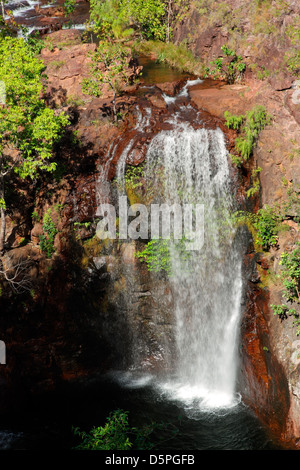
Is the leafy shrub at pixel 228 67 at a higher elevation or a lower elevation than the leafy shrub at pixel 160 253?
higher

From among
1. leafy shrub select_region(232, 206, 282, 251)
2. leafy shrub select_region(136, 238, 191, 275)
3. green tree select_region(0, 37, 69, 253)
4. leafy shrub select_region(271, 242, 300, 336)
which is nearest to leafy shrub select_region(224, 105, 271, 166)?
leafy shrub select_region(232, 206, 282, 251)

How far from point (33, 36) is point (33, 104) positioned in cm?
1065

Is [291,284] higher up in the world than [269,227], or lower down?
lower down

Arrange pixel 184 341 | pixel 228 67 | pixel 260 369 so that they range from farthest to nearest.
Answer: pixel 228 67 → pixel 184 341 → pixel 260 369

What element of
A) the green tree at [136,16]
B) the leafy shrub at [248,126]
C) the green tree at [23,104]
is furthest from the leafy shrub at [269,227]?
the green tree at [136,16]

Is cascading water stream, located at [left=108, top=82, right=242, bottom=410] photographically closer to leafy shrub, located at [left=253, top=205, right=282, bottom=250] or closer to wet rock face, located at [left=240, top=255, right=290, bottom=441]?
wet rock face, located at [left=240, top=255, right=290, bottom=441]

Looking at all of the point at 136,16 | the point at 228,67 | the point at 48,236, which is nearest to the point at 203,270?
the point at 48,236

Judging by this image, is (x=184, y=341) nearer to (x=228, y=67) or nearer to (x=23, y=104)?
(x=23, y=104)

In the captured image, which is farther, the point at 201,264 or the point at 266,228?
the point at 201,264

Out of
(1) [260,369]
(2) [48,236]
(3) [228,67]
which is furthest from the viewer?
(3) [228,67]

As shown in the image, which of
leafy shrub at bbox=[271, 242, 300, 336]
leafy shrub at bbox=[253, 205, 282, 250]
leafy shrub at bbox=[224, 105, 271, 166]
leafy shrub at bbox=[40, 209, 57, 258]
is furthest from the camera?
leafy shrub at bbox=[40, 209, 57, 258]

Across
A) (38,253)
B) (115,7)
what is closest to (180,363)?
(38,253)

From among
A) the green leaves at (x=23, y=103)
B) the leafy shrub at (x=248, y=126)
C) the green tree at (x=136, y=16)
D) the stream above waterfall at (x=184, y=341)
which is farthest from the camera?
the green tree at (x=136, y=16)

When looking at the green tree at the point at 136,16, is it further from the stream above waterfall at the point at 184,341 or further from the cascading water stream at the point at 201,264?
the cascading water stream at the point at 201,264
